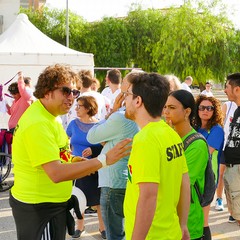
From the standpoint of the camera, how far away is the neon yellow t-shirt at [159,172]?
8.25ft

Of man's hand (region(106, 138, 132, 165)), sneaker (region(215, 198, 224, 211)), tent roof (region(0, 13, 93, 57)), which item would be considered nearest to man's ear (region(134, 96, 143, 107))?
man's hand (region(106, 138, 132, 165))

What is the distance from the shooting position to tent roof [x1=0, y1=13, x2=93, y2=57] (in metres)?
13.4

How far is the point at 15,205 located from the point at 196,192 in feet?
3.77

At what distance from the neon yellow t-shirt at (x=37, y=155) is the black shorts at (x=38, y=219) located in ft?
0.13

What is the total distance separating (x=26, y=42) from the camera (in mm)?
13938

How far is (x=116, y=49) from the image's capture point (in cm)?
3991

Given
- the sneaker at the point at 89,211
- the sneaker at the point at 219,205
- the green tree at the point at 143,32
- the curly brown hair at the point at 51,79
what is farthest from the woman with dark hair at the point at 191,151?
the green tree at the point at 143,32

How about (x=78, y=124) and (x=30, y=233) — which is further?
(x=78, y=124)

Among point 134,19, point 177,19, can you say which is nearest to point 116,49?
point 134,19

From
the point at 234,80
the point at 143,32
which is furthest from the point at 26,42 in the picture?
the point at 143,32

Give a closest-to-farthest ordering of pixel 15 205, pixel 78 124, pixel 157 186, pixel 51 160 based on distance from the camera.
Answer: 1. pixel 157 186
2. pixel 51 160
3. pixel 15 205
4. pixel 78 124

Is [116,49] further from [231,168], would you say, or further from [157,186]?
[157,186]

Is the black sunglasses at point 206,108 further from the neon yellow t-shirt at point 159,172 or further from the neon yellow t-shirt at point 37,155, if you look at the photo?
the neon yellow t-shirt at point 159,172

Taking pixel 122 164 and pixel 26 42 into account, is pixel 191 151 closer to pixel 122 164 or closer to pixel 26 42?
pixel 122 164
